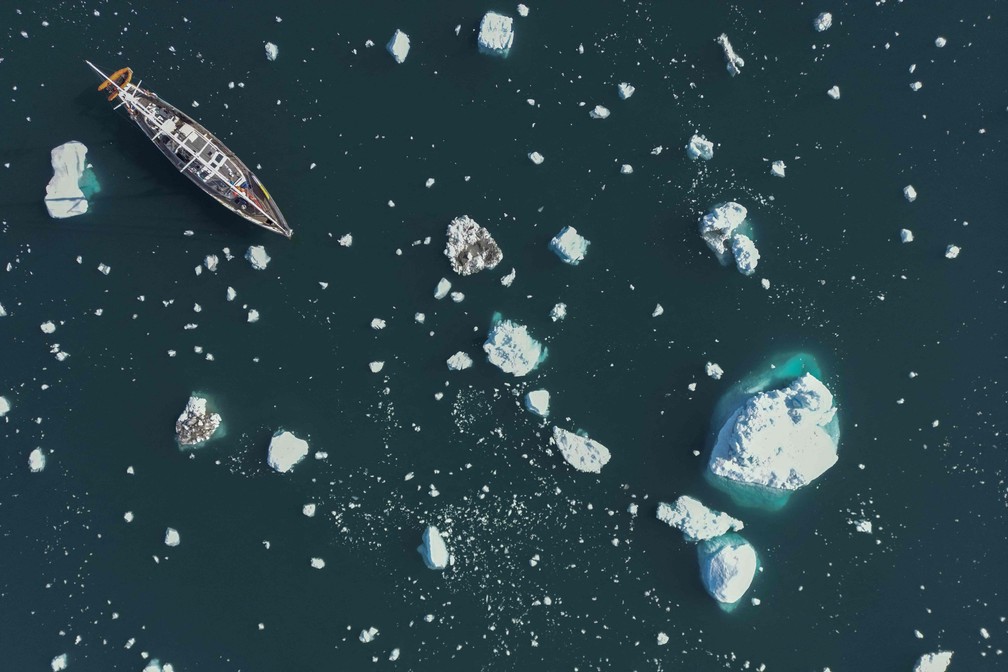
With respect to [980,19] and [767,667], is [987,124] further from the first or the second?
[767,667]

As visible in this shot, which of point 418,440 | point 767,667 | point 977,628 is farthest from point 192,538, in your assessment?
point 977,628

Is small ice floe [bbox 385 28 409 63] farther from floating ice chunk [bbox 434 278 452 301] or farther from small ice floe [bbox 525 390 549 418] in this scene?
small ice floe [bbox 525 390 549 418]

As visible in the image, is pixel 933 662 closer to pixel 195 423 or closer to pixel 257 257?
pixel 195 423

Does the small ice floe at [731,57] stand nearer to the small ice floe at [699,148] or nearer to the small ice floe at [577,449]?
the small ice floe at [699,148]

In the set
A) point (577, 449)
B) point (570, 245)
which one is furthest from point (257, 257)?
point (577, 449)

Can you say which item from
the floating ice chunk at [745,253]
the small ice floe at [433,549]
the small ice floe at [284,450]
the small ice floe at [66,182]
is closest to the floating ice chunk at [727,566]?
the small ice floe at [433,549]

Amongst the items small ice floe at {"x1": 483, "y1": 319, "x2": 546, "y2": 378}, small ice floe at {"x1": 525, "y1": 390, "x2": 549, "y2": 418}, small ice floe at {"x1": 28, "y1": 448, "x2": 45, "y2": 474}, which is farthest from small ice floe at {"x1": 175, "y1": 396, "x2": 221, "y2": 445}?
small ice floe at {"x1": 525, "y1": 390, "x2": 549, "y2": 418}

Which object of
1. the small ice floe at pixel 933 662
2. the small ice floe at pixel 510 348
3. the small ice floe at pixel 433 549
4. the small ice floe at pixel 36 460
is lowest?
the small ice floe at pixel 933 662
